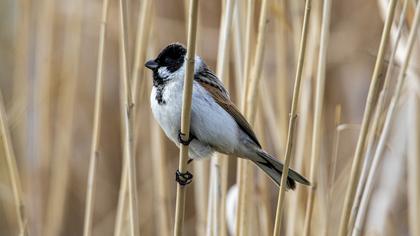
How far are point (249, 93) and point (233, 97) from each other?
1.59m

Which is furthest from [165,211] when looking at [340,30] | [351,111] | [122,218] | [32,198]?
[340,30]

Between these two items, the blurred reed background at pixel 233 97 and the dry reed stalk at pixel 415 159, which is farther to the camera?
the dry reed stalk at pixel 415 159

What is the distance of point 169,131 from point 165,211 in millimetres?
481

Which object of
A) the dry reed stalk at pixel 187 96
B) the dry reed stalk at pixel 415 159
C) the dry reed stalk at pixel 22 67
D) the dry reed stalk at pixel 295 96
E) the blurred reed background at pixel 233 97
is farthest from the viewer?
the dry reed stalk at pixel 22 67

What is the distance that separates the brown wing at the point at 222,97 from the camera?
6.09 feet

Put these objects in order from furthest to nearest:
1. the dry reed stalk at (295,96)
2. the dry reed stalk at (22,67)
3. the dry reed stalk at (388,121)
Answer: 1. the dry reed stalk at (22,67)
2. the dry reed stalk at (388,121)
3. the dry reed stalk at (295,96)

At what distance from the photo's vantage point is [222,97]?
1.89 m

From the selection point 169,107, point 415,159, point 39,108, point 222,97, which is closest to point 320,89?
point 222,97

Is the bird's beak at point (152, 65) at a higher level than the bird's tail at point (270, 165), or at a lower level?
higher

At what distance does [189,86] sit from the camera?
4.44 ft

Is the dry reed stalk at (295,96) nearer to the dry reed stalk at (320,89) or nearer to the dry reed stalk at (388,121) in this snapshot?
the dry reed stalk at (320,89)

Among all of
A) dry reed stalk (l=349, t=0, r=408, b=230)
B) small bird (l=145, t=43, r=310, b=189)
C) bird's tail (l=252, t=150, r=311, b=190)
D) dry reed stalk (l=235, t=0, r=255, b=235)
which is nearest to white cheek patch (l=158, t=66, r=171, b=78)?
Result: small bird (l=145, t=43, r=310, b=189)

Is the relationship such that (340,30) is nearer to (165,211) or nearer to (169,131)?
(165,211)

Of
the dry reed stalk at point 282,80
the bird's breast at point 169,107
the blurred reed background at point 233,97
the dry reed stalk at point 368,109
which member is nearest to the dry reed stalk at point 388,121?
the blurred reed background at point 233,97
